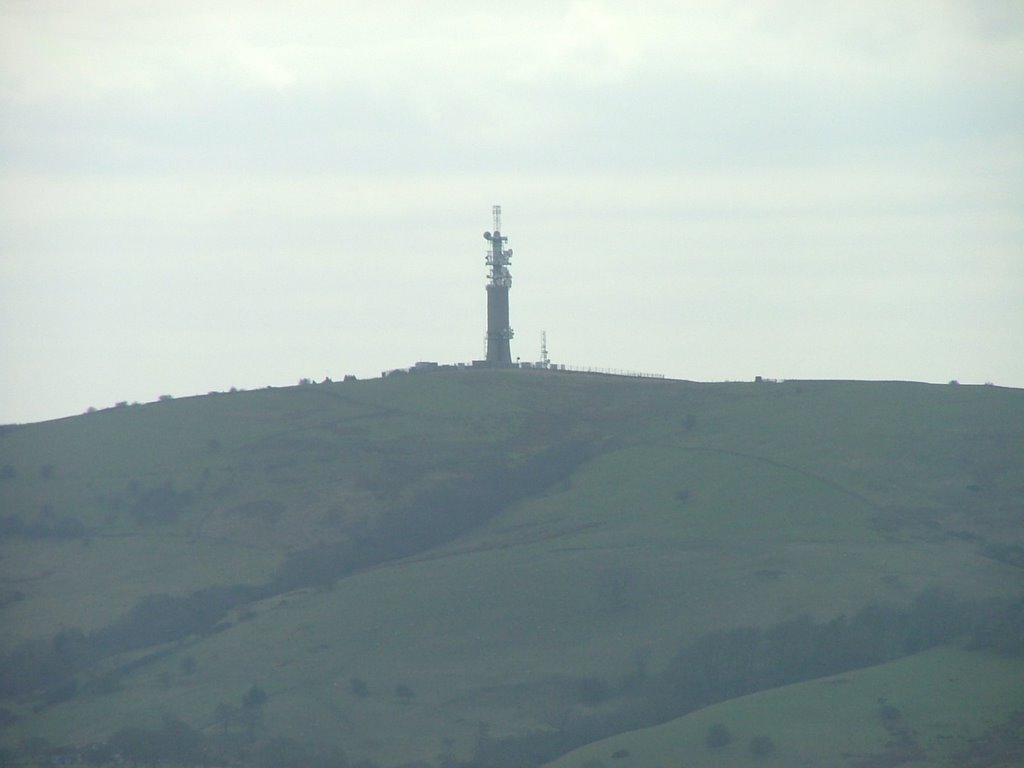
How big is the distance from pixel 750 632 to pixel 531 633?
12384mm

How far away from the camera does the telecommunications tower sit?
483ft

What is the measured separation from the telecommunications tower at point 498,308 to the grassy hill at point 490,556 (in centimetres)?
903

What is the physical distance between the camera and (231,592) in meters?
103

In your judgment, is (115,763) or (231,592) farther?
(231,592)

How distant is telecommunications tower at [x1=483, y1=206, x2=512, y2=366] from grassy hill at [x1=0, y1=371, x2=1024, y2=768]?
903 centimetres

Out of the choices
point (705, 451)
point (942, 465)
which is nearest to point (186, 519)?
point (705, 451)

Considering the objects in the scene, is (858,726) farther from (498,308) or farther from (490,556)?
(498,308)

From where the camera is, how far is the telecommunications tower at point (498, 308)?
147125mm

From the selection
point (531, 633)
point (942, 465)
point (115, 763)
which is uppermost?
point (942, 465)

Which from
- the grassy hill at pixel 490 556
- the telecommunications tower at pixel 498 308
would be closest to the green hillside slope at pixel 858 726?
the grassy hill at pixel 490 556

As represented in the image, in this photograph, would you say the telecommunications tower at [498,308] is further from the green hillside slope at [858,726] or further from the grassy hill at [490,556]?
the green hillside slope at [858,726]

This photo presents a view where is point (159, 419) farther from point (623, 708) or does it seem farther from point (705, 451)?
point (623, 708)

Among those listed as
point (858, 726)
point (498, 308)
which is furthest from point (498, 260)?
point (858, 726)

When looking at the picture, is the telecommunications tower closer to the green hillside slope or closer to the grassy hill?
the grassy hill
